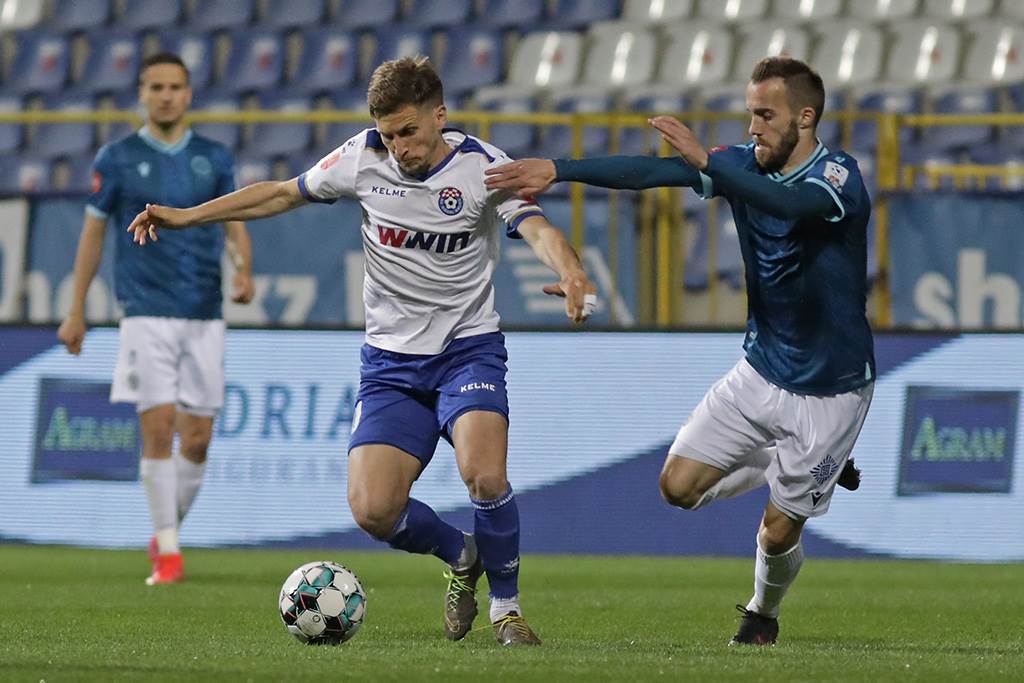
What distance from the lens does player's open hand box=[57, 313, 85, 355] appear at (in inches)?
355

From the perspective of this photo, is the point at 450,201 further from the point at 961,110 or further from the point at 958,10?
the point at 958,10

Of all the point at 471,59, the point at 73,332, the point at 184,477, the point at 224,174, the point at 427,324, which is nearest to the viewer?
the point at 427,324

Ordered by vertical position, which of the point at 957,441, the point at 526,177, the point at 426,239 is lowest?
the point at 957,441

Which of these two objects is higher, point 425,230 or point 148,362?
point 425,230

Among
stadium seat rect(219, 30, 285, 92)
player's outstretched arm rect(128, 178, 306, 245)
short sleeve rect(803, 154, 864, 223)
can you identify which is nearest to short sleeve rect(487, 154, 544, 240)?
player's outstretched arm rect(128, 178, 306, 245)

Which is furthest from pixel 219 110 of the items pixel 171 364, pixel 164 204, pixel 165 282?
pixel 171 364

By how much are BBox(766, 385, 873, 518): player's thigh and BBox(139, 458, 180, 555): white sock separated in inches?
145

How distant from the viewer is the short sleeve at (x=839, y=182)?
6176 mm

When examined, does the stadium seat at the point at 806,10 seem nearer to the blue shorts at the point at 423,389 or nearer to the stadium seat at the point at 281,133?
the stadium seat at the point at 281,133

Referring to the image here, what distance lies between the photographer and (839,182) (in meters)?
6.20

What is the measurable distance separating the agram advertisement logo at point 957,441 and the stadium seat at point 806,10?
7223mm

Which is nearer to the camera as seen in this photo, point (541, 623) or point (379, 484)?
point (379, 484)

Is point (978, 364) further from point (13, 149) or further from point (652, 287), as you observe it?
point (13, 149)

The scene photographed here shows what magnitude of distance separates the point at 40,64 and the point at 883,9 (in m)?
8.11
